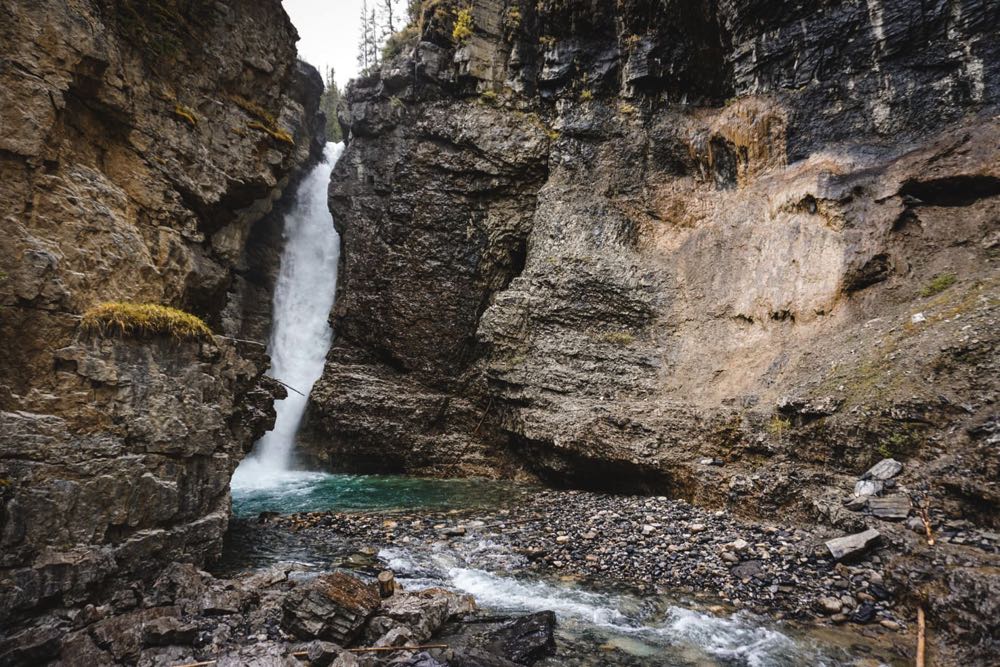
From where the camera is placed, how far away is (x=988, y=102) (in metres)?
13.1

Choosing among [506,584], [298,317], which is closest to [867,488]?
[506,584]

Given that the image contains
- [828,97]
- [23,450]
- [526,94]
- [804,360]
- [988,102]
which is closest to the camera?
[23,450]

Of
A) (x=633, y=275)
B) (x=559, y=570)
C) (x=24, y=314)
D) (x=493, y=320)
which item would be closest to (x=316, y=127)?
(x=493, y=320)

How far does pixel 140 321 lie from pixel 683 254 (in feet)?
49.1

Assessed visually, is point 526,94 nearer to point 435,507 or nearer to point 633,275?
point 633,275

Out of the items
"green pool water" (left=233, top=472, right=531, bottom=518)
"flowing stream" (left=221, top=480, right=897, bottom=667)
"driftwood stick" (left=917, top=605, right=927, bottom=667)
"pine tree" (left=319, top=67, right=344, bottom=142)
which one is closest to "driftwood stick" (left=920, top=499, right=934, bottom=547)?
"driftwood stick" (left=917, top=605, right=927, bottom=667)

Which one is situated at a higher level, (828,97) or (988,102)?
(828,97)

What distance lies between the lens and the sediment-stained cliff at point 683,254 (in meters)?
10.1

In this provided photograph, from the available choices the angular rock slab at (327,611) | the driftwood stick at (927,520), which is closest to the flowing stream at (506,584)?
the angular rock slab at (327,611)

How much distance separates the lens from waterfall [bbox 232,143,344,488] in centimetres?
2027

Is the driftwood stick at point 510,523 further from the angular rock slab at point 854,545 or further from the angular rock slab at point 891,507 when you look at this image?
the angular rock slab at point 891,507

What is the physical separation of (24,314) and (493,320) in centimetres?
1232

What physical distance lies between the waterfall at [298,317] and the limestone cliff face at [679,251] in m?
1.51

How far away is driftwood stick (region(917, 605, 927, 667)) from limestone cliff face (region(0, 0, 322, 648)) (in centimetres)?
869
